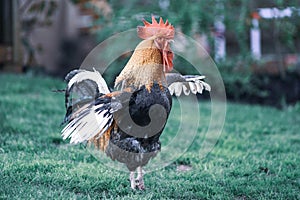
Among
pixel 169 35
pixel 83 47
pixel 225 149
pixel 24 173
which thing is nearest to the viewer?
pixel 169 35

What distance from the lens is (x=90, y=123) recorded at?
125 inches

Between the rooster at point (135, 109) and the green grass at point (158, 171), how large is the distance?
1.10ft

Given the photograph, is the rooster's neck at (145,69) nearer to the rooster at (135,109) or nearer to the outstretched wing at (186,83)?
the rooster at (135,109)

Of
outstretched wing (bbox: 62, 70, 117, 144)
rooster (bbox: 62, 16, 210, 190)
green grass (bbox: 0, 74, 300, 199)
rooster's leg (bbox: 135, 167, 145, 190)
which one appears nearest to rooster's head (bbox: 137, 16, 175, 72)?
rooster (bbox: 62, 16, 210, 190)

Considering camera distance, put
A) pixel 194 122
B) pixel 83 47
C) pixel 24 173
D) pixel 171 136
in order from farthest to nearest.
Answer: pixel 83 47
pixel 194 122
pixel 171 136
pixel 24 173

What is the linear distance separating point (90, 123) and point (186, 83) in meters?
0.92

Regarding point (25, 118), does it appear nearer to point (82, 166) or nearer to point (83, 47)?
point (82, 166)

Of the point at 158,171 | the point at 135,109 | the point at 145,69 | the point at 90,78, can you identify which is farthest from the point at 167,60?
the point at 158,171

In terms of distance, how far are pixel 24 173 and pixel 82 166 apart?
Answer: 546 millimetres

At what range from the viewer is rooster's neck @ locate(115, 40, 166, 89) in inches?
127

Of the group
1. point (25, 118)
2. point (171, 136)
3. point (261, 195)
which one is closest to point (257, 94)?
point (171, 136)

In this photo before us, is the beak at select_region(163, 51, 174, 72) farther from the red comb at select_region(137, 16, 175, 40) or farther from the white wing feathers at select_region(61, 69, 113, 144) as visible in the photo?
the white wing feathers at select_region(61, 69, 113, 144)

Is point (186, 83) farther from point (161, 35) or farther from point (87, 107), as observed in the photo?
point (87, 107)

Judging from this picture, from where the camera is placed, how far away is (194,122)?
580cm
